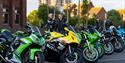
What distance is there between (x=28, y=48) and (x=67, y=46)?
1.70 metres

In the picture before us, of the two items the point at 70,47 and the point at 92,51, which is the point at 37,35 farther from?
the point at 92,51

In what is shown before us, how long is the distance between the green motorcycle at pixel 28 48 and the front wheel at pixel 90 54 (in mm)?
2424

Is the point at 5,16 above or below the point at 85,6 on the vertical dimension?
below

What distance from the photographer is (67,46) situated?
11.4 meters

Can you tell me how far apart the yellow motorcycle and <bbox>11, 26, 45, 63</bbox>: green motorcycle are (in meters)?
1.39

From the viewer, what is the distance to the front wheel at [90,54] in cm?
1221

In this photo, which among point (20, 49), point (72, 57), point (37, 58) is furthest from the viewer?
point (72, 57)

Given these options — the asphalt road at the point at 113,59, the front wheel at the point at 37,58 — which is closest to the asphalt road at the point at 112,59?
the asphalt road at the point at 113,59

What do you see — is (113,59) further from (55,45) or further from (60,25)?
(55,45)

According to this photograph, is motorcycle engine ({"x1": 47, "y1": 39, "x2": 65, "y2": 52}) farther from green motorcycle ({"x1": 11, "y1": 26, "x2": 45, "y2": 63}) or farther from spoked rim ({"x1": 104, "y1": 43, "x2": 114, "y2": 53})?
spoked rim ({"x1": 104, "y1": 43, "x2": 114, "y2": 53})

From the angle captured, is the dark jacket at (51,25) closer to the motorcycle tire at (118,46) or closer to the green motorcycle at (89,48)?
the green motorcycle at (89,48)

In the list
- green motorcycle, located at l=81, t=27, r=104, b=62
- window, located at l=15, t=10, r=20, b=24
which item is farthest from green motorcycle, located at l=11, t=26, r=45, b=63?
window, located at l=15, t=10, r=20, b=24

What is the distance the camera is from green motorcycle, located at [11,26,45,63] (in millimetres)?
9922

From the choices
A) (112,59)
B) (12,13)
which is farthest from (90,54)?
(12,13)
